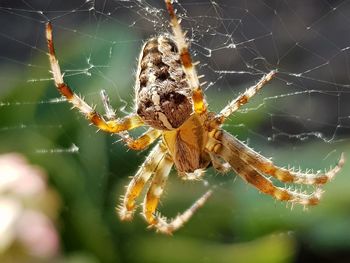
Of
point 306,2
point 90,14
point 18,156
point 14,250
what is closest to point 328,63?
point 306,2

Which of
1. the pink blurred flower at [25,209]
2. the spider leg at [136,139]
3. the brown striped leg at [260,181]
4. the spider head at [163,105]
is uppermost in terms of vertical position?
the spider head at [163,105]

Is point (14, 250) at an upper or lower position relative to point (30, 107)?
lower

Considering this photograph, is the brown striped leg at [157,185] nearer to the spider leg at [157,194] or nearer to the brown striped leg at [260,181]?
the spider leg at [157,194]

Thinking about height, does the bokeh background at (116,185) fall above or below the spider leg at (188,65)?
below

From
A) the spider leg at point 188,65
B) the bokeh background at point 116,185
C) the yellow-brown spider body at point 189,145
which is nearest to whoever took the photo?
the spider leg at point 188,65

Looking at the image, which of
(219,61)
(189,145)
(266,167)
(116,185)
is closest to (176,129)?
(189,145)

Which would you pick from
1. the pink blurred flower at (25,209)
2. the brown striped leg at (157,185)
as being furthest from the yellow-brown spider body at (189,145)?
the pink blurred flower at (25,209)

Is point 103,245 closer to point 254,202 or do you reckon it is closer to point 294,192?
point 254,202
